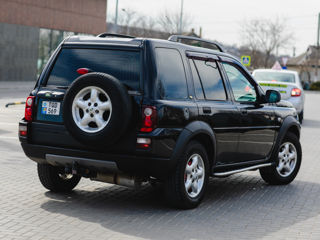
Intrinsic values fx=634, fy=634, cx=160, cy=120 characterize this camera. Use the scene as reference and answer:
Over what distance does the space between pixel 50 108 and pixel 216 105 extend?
188 cm

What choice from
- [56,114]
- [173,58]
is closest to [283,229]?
[173,58]

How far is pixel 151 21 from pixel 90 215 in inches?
2905

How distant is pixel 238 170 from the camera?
25.2 ft

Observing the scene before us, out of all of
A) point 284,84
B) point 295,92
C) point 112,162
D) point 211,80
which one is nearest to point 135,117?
point 112,162

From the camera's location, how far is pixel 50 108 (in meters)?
6.70

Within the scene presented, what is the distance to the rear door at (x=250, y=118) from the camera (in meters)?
7.77

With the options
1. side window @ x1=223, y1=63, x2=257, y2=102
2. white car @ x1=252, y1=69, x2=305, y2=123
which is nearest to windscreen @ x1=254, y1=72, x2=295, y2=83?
white car @ x1=252, y1=69, x2=305, y2=123

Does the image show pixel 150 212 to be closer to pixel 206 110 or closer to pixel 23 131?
pixel 206 110

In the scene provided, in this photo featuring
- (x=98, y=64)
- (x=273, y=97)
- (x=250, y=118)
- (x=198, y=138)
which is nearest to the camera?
(x=98, y=64)

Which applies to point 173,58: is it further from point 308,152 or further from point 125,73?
point 308,152

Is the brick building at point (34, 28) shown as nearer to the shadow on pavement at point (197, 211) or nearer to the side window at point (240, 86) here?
the side window at point (240, 86)

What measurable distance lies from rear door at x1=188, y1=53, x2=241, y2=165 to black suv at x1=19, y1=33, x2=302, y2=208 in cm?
1

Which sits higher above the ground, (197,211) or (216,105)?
(216,105)

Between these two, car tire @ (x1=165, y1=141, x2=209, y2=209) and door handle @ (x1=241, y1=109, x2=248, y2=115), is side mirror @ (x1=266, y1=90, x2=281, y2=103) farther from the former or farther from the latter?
car tire @ (x1=165, y1=141, x2=209, y2=209)
